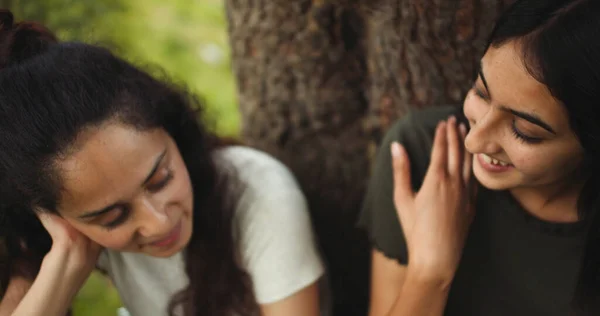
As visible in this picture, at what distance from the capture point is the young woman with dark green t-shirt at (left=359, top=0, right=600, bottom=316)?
1337 mm

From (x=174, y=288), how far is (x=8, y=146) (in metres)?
0.77

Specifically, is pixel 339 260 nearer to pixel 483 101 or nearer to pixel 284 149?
pixel 284 149

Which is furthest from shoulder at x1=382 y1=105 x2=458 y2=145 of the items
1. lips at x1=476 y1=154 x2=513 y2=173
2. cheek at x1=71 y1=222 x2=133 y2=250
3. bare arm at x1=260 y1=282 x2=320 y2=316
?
cheek at x1=71 y1=222 x2=133 y2=250

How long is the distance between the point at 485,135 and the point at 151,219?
34.1 inches

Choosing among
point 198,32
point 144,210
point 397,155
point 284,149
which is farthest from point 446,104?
point 198,32

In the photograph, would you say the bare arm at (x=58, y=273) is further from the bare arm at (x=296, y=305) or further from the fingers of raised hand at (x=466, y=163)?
the fingers of raised hand at (x=466, y=163)

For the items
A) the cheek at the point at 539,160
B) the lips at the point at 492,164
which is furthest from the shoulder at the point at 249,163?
the cheek at the point at 539,160

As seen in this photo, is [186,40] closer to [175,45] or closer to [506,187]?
[175,45]

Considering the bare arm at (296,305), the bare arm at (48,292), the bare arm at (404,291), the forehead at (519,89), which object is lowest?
the bare arm at (296,305)

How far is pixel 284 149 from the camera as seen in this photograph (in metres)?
2.35

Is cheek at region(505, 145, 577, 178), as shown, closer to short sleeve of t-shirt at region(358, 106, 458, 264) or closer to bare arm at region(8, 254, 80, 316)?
short sleeve of t-shirt at region(358, 106, 458, 264)

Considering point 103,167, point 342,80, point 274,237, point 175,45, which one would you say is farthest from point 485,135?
point 175,45

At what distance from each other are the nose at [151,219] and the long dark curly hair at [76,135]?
0.66ft

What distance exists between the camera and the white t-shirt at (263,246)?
1850mm
